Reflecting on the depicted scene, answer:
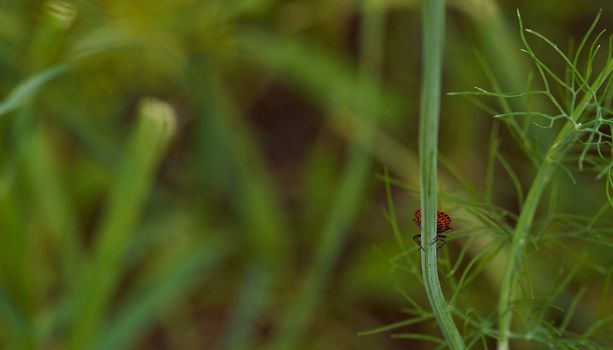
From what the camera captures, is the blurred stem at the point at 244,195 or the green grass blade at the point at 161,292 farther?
the blurred stem at the point at 244,195

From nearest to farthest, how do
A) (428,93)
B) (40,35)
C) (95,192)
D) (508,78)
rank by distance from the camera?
(428,93), (40,35), (508,78), (95,192)

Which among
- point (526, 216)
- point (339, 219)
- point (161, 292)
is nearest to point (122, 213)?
point (161, 292)

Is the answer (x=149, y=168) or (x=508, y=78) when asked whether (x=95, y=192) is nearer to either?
(x=149, y=168)

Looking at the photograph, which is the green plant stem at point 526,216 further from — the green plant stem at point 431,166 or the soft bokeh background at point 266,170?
the soft bokeh background at point 266,170

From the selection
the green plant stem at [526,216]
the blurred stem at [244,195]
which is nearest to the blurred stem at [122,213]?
the blurred stem at [244,195]

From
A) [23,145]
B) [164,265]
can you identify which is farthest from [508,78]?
[23,145]

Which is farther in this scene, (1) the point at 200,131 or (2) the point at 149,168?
(1) the point at 200,131

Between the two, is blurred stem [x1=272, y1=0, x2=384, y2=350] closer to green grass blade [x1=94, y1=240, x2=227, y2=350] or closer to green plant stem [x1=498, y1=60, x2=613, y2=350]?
green grass blade [x1=94, y1=240, x2=227, y2=350]
